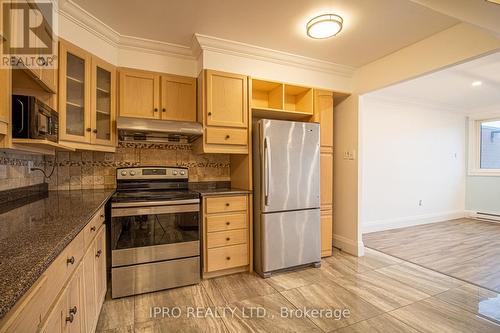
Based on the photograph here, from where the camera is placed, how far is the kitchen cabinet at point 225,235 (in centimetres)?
238

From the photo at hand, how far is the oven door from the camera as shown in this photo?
2012 millimetres

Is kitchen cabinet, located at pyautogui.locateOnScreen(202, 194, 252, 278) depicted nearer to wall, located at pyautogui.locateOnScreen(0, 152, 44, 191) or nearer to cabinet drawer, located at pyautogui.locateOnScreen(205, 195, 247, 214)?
cabinet drawer, located at pyautogui.locateOnScreen(205, 195, 247, 214)

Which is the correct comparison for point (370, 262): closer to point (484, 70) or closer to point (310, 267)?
point (310, 267)

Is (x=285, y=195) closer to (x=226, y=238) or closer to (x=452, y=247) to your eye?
(x=226, y=238)

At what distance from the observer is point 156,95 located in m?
2.51

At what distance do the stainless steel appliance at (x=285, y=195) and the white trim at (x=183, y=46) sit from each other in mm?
810

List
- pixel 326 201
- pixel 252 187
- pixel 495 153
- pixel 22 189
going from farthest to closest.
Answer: pixel 495 153 < pixel 326 201 < pixel 252 187 < pixel 22 189

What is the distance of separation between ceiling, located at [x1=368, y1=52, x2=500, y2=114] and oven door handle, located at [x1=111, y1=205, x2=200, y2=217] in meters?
3.35

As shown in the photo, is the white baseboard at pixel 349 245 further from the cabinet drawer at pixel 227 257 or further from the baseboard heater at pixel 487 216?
the baseboard heater at pixel 487 216

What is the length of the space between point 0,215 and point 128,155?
142 centimetres

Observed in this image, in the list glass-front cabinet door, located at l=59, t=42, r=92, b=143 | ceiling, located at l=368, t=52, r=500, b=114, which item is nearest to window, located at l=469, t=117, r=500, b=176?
ceiling, located at l=368, t=52, r=500, b=114

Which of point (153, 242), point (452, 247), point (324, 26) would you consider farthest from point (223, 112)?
point (452, 247)

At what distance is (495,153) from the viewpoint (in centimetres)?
511

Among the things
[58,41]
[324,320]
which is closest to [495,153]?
[324,320]
